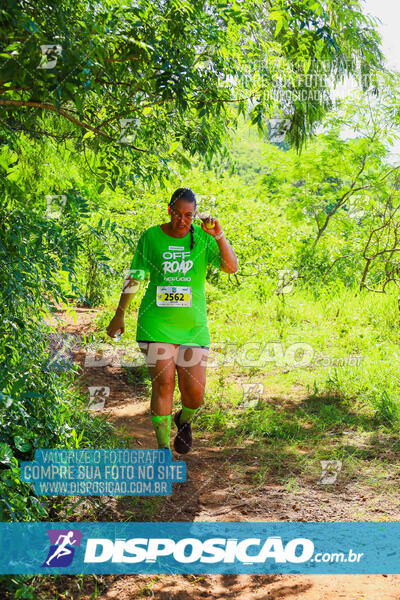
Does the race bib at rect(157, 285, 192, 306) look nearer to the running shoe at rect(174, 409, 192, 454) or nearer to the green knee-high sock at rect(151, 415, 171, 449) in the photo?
the green knee-high sock at rect(151, 415, 171, 449)

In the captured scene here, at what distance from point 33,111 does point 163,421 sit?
204 cm

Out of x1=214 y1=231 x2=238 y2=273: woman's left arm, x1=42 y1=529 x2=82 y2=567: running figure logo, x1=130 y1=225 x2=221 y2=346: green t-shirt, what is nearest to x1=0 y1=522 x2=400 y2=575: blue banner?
x1=42 y1=529 x2=82 y2=567: running figure logo

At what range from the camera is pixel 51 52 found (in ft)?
7.65

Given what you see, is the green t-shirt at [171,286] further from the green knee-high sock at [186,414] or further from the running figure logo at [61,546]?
the running figure logo at [61,546]

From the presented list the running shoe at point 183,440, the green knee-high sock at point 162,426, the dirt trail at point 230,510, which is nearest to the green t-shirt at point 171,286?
the green knee-high sock at point 162,426

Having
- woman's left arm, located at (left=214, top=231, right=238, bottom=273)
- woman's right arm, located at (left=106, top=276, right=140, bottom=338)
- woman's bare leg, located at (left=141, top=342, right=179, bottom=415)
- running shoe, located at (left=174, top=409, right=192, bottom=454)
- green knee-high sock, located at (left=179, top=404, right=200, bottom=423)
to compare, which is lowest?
running shoe, located at (left=174, top=409, right=192, bottom=454)

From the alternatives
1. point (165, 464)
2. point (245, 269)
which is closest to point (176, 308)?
point (165, 464)

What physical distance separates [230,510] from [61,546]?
3.38 ft

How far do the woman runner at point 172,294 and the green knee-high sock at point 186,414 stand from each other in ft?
1.06

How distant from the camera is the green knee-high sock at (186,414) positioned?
3.78 m

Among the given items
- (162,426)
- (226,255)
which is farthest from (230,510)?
(226,255)

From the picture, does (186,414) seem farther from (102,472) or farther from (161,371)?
(102,472)

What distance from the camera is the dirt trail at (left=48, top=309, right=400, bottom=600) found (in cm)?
249

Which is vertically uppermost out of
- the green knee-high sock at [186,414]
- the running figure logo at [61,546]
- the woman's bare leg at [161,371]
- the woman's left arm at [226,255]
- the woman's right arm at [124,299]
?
the woman's left arm at [226,255]
